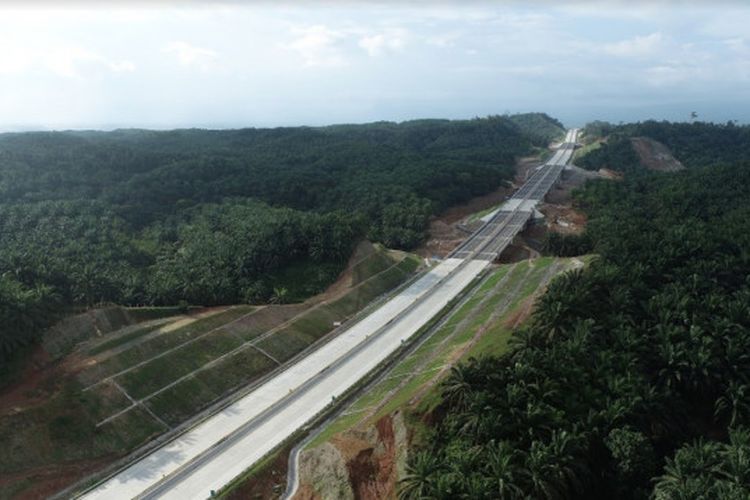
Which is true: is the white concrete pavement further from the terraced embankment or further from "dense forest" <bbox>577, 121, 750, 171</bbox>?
"dense forest" <bbox>577, 121, 750, 171</bbox>

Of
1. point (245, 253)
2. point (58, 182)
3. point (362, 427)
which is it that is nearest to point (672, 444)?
point (362, 427)

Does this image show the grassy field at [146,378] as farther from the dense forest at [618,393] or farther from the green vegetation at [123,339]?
the dense forest at [618,393]

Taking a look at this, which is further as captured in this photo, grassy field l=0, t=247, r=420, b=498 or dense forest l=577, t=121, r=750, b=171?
dense forest l=577, t=121, r=750, b=171

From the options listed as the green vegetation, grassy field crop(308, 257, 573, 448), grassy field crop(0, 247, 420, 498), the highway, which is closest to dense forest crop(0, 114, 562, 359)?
the green vegetation

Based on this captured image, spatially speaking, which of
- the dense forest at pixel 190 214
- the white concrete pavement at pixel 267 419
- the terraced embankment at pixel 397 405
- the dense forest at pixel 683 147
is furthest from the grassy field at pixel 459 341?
the dense forest at pixel 683 147

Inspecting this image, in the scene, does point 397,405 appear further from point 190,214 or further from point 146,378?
point 190,214

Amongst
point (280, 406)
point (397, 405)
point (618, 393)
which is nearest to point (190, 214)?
point (280, 406)

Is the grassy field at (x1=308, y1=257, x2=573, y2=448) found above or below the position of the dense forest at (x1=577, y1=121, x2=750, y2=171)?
below
